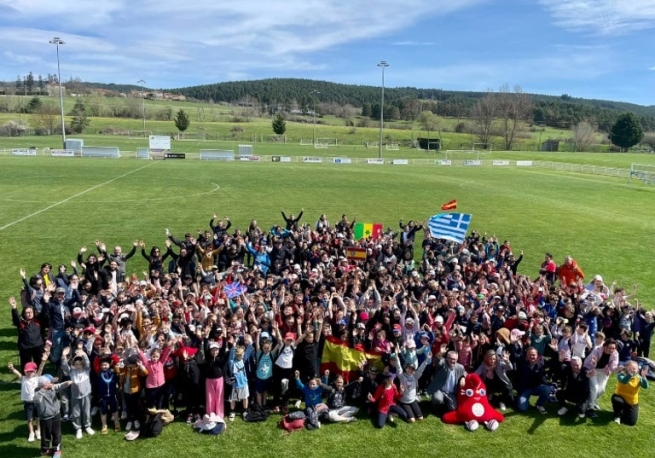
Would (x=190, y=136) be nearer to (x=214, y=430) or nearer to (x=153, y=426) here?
(x=153, y=426)

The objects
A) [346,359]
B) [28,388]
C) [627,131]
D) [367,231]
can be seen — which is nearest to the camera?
[28,388]

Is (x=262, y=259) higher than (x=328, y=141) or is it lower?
lower

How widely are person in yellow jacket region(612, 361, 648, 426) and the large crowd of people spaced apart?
0.07 feet

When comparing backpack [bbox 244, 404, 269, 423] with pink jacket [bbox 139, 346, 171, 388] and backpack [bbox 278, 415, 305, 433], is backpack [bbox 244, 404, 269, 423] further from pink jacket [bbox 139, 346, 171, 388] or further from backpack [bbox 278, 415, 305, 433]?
pink jacket [bbox 139, 346, 171, 388]

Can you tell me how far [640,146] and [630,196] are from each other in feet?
314

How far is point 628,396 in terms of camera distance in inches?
361

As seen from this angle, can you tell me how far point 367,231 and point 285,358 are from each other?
10.3m

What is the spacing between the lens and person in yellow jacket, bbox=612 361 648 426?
916cm

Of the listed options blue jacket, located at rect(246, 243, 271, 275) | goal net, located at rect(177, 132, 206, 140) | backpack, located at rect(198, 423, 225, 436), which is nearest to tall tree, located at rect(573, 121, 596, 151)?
goal net, located at rect(177, 132, 206, 140)

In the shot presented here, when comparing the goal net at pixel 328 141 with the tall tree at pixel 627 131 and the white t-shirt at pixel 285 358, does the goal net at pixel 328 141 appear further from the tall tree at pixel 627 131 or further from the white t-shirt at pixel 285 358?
the white t-shirt at pixel 285 358

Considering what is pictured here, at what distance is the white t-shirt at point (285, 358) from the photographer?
31.1 feet

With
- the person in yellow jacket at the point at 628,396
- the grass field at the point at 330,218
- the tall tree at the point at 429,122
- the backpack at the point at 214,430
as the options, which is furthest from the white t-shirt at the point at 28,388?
the tall tree at the point at 429,122

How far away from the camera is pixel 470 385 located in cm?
939

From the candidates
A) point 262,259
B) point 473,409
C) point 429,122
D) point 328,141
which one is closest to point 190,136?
point 328,141
